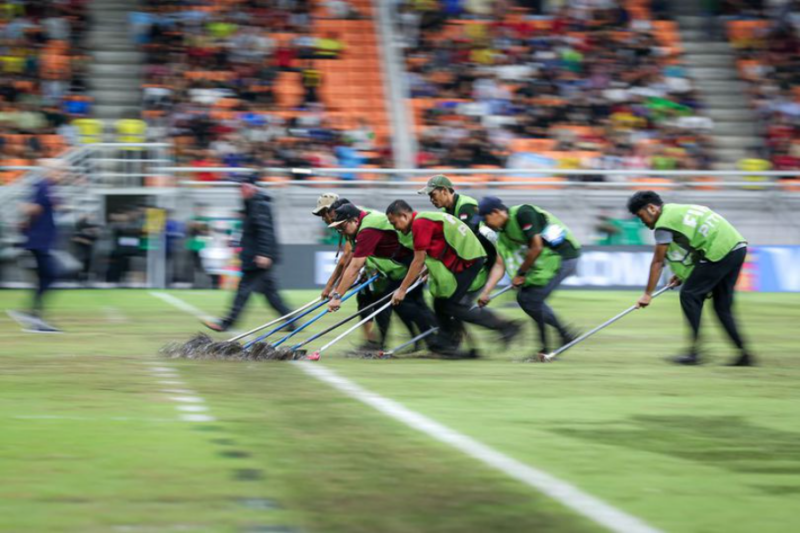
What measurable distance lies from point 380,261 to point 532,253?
62.7 inches

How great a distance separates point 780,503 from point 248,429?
3357mm

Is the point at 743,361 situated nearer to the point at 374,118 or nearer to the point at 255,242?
the point at 255,242

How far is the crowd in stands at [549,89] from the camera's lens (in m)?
30.9

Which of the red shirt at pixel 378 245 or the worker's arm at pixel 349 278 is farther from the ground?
the red shirt at pixel 378 245

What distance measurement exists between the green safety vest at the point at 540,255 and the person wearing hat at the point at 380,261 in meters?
0.96

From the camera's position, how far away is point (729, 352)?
14.2 meters

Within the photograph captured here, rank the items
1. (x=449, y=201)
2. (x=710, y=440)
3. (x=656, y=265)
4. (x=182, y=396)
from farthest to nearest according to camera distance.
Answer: (x=449, y=201)
(x=656, y=265)
(x=182, y=396)
(x=710, y=440)

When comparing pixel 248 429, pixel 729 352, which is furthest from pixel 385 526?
pixel 729 352

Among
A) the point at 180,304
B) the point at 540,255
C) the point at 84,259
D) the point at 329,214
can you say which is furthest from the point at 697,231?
the point at 84,259

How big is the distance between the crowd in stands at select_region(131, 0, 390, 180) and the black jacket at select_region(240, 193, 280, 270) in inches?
531

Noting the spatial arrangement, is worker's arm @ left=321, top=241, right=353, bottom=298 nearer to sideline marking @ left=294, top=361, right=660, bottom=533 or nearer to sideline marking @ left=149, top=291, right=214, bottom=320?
sideline marking @ left=294, top=361, right=660, bottom=533

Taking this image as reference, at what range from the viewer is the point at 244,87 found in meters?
30.6

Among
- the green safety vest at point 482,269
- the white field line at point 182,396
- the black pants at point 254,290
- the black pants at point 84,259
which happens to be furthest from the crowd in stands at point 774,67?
the white field line at point 182,396

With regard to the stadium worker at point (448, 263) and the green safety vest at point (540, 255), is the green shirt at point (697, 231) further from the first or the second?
the stadium worker at point (448, 263)
